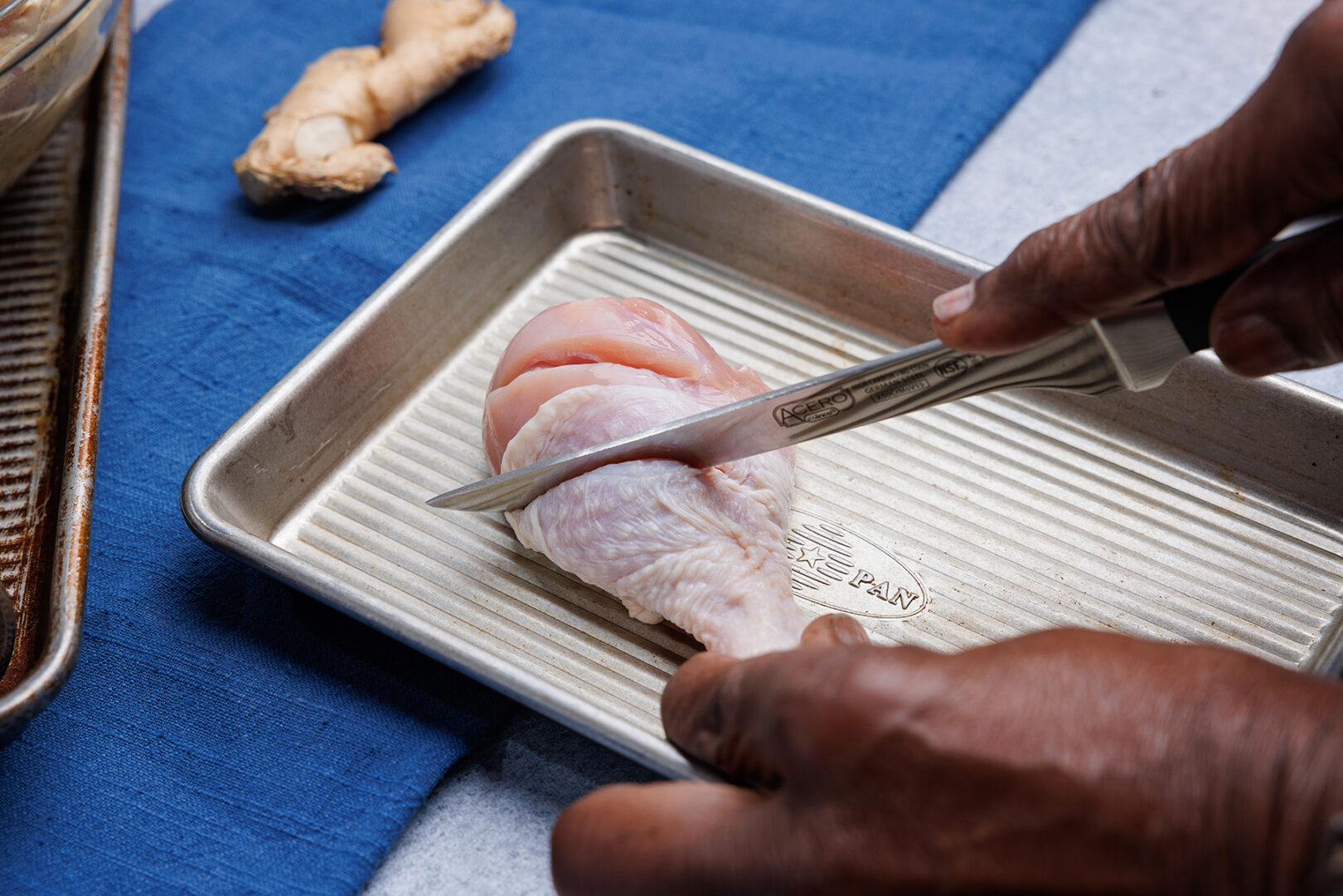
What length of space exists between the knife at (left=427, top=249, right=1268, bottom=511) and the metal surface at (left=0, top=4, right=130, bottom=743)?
56 centimetres

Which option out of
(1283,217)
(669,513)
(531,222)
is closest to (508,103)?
(531,222)

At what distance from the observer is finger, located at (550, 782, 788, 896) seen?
1.10m

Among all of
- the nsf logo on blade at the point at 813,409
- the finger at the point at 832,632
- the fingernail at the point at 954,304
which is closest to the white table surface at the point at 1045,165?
the finger at the point at 832,632

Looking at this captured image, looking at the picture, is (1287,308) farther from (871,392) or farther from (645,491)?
(645,491)

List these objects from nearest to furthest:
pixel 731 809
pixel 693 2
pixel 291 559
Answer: pixel 731 809 < pixel 291 559 < pixel 693 2

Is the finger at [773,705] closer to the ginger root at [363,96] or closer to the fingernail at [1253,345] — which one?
the fingernail at [1253,345]

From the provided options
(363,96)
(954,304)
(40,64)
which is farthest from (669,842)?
(363,96)

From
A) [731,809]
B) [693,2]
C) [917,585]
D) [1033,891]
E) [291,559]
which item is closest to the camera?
[1033,891]

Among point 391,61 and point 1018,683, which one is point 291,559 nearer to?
point 1018,683

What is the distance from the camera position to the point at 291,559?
Result: 5.06 ft

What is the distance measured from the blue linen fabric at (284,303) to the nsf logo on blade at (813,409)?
615mm

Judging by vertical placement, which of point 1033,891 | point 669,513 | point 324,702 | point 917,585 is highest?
point 1033,891

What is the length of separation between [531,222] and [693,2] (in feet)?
3.41

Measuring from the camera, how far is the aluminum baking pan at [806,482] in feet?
5.38
